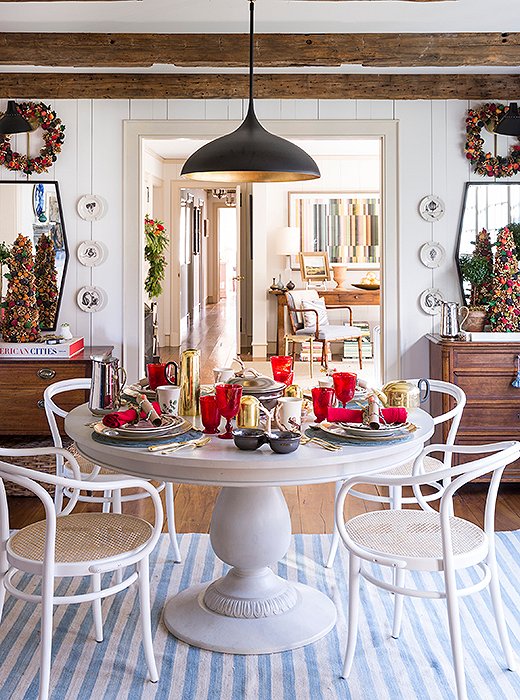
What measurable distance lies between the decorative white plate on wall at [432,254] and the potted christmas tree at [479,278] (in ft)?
0.42

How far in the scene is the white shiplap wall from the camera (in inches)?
196

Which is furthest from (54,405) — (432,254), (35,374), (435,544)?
(432,254)

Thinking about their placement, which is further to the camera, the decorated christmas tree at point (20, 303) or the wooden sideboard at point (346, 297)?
the wooden sideboard at point (346, 297)

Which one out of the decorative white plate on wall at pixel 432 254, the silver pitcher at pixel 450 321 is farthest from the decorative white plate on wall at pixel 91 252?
the silver pitcher at pixel 450 321

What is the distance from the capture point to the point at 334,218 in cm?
995

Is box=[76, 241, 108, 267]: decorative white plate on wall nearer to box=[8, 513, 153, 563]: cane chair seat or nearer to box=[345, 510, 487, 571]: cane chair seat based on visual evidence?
box=[8, 513, 153, 563]: cane chair seat

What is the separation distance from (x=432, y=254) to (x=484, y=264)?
33 centimetres

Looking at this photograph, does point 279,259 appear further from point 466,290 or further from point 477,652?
point 477,652

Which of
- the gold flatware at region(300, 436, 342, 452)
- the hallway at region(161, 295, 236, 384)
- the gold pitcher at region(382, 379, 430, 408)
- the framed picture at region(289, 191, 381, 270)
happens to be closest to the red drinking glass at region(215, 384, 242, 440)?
the gold flatware at region(300, 436, 342, 452)

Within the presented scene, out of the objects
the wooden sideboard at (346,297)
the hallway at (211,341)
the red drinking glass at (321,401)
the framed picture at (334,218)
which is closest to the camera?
the red drinking glass at (321,401)

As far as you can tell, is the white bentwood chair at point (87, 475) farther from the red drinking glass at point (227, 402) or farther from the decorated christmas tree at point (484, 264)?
the decorated christmas tree at point (484, 264)

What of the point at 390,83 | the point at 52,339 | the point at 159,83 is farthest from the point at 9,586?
the point at 390,83

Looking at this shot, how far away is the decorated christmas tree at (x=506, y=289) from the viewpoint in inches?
186

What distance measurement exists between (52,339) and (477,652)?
9.93 feet
